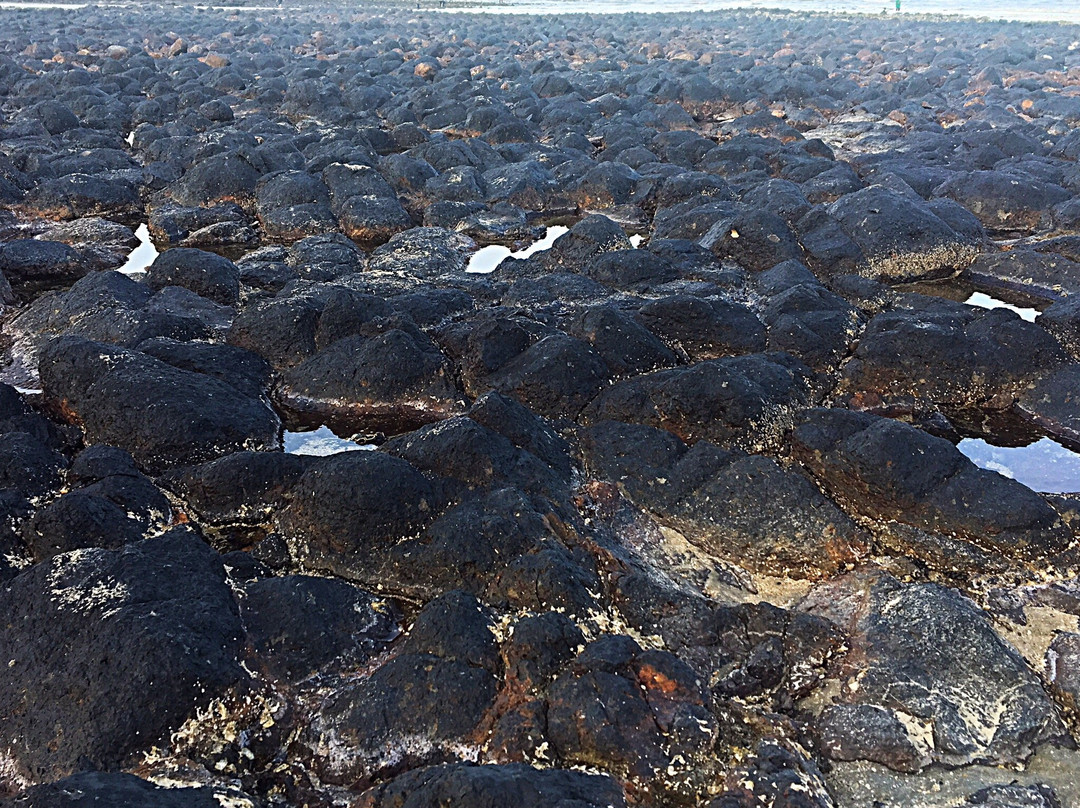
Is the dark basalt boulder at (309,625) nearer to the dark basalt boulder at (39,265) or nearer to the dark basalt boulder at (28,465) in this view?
Answer: the dark basalt boulder at (28,465)

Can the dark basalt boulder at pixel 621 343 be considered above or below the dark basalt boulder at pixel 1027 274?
above

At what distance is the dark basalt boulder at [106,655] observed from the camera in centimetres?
389

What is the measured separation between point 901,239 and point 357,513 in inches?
306

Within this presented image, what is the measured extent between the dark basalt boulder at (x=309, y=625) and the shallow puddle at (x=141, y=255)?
6.51 m

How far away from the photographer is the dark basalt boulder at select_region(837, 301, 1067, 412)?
7477 millimetres

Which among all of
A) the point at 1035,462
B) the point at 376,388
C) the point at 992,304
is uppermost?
the point at 376,388

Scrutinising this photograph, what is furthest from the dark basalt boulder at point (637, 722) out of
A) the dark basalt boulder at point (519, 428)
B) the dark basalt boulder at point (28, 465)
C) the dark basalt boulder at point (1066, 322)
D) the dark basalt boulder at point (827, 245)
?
the dark basalt boulder at point (827, 245)

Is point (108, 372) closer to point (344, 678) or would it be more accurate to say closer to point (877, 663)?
point (344, 678)

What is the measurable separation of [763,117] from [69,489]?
15.8 metres

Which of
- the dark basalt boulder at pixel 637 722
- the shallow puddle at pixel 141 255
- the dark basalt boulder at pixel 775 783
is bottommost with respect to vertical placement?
the shallow puddle at pixel 141 255

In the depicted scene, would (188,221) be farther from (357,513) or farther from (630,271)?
(357,513)

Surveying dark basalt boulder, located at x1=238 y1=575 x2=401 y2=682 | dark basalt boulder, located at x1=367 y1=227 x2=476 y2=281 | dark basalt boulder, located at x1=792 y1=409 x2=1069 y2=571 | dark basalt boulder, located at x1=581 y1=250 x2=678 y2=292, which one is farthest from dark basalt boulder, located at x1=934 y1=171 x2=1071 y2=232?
dark basalt boulder, located at x1=238 y1=575 x2=401 y2=682

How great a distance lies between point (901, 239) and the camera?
10.3 m

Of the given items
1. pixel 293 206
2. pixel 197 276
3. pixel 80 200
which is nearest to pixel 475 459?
pixel 197 276
